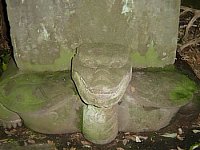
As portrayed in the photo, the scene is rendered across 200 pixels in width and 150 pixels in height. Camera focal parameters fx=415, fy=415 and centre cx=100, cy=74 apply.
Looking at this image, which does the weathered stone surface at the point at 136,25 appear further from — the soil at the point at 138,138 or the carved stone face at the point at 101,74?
the soil at the point at 138,138

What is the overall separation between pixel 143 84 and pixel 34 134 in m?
0.93

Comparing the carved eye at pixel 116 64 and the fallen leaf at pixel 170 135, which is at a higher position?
the carved eye at pixel 116 64

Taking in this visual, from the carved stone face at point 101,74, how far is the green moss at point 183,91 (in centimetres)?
47

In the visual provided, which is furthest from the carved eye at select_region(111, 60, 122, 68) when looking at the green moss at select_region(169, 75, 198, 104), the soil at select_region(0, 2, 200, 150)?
the soil at select_region(0, 2, 200, 150)

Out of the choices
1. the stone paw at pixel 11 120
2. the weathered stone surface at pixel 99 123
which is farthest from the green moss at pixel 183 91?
the stone paw at pixel 11 120

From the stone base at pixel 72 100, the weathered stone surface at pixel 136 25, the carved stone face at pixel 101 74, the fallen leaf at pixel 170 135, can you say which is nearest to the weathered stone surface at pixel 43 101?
the stone base at pixel 72 100

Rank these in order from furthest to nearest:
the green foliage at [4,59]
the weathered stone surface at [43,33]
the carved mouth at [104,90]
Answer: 1. the green foliage at [4,59]
2. the weathered stone surface at [43,33]
3. the carved mouth at [104,90]

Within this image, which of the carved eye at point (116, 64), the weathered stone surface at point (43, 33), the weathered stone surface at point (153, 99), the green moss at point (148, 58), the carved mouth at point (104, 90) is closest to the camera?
the carved mouth at point (104, 90)

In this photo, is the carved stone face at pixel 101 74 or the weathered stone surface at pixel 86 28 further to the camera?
the weathered stone surface at pixel 86 28

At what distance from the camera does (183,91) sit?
3.10m

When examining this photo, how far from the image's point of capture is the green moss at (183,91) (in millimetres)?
3057

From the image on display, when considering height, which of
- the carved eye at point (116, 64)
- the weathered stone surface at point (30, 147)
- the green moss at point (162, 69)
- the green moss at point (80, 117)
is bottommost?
the weathered stone surface at point (30, 147)

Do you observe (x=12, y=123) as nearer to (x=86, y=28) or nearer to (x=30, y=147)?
(x=30, y=147)

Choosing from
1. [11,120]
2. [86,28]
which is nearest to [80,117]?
[11,120]
